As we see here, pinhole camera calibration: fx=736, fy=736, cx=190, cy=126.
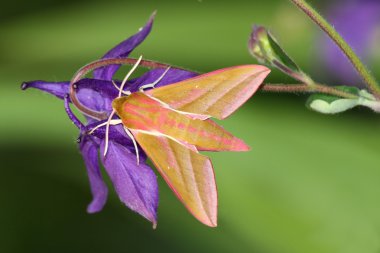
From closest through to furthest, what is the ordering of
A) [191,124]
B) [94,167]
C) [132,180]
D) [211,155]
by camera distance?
[191,124], [132,180], [94,167], [211,155]

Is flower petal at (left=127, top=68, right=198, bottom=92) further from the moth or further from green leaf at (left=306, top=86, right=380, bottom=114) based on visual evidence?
green leaf at (left=306, top=86, right=380, bottom=114)

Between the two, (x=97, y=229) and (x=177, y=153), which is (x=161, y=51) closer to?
(x=97, y=229)

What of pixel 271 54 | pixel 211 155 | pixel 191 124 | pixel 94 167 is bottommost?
pixel 211 155

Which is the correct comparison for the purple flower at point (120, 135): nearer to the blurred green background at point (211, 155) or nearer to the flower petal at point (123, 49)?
the flower petal at point (123, 49)

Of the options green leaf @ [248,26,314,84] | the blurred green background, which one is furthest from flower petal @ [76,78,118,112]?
the blurred green background

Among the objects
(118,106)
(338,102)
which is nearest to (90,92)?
(118,106)

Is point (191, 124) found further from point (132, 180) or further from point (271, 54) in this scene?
point (271, 54)
